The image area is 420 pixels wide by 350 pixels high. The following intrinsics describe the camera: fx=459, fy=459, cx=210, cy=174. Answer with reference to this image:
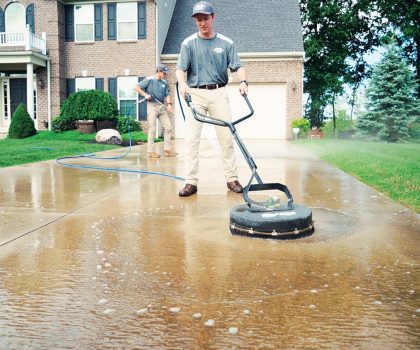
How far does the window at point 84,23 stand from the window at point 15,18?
2.35 m

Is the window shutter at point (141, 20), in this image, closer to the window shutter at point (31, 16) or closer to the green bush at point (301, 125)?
the window shutter at point (31, 16)

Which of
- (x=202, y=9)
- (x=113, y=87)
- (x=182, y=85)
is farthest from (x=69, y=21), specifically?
(x=202, y=9)

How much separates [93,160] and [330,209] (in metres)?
5.65

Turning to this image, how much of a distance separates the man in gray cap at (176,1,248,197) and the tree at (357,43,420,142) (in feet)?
49.8

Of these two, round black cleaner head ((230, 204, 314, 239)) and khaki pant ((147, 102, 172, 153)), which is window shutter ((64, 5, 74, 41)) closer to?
khaki pant ((147, 102, 172, 153))

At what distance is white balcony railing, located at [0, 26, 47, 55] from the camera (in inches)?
734

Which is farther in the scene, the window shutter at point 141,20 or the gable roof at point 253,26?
the gable roof at point 253,26

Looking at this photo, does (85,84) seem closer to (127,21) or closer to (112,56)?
(112,56)

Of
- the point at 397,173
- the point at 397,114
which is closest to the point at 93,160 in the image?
the point at 397,173

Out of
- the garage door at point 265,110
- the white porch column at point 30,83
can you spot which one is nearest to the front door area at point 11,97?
the white porch column at point 30,83

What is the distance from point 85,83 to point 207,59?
16726 millimetres

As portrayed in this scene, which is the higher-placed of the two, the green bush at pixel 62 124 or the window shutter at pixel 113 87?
the window shutter at pixel 113 87

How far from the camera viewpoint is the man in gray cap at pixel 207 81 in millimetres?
4875

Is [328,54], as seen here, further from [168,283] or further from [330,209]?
[168,283]
